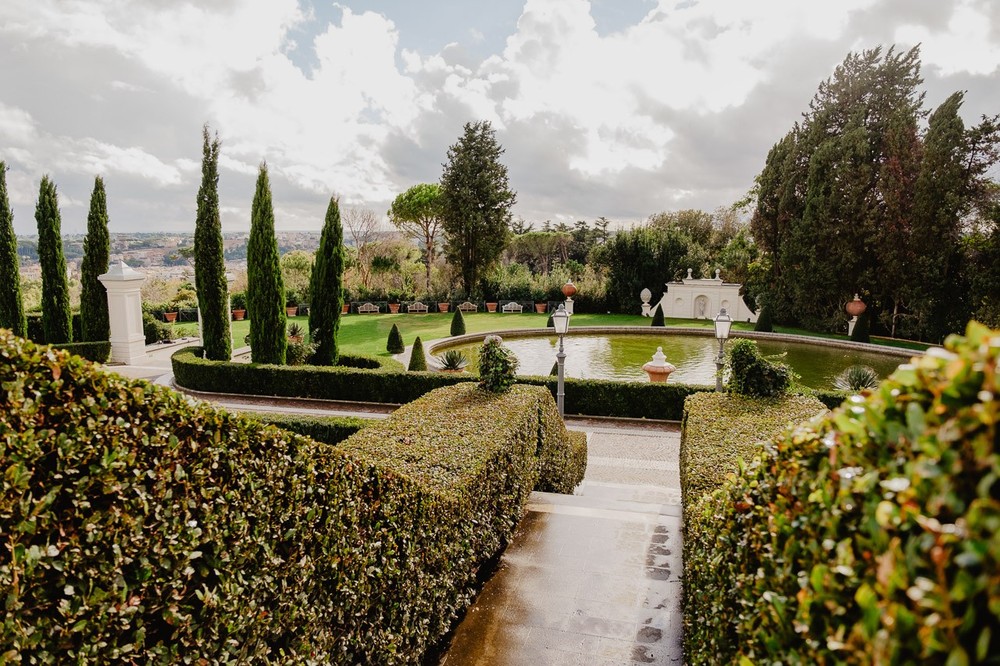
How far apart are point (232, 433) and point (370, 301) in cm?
3164

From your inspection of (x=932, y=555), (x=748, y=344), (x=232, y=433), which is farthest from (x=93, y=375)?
(x=748, y=344)

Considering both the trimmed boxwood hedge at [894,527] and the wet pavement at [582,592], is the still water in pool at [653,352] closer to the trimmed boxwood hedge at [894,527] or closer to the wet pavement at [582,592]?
the wet pavement at [582,592]

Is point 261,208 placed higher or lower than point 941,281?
higher

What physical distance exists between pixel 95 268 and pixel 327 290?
7.92 metres

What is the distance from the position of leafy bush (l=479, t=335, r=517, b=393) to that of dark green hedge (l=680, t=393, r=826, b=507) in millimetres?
2356

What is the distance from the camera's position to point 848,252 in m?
23.2

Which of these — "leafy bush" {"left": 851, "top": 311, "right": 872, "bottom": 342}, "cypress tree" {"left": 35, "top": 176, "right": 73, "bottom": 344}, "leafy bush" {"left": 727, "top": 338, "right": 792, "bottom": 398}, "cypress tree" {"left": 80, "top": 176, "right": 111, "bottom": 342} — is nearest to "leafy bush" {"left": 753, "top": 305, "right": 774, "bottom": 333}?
"leafy bush" {"left": 851, "top": 311, "right": 872, "bottom": 342}

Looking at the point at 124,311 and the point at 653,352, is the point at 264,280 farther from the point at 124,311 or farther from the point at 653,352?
the point at 653,352

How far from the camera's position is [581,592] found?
15.4ft

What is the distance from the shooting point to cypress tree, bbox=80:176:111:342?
1764 cm

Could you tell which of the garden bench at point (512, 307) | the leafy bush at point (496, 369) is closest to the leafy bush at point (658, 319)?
the garden bench at point (512, 307)

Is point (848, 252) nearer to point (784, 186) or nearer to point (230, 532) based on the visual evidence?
point (784, 186)

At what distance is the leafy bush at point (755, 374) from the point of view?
7.43 meters

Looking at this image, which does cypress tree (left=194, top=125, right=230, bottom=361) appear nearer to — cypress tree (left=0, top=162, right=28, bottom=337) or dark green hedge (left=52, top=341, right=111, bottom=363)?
dark green hedge (left=52, top=341, right=111, bottom=363)
